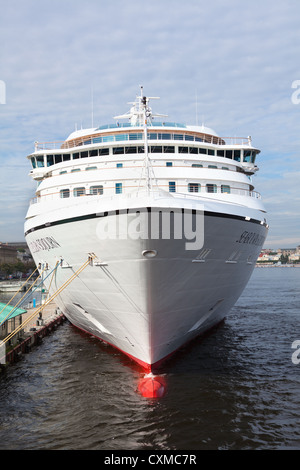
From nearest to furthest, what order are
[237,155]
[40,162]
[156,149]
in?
[156,149], [237,155], [40,162]

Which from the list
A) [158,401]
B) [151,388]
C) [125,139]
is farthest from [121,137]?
[158,401]

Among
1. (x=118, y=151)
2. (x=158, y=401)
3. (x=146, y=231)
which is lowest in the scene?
(x=158, y=401)

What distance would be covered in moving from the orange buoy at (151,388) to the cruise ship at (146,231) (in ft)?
1.41

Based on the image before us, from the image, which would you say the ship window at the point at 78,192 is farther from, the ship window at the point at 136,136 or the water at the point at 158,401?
the water at the point at 158,401

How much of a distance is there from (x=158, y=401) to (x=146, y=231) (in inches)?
224

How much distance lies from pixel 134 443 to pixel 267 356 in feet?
32.0

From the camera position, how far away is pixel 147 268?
1135 centimetres

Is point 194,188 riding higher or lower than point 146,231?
higher

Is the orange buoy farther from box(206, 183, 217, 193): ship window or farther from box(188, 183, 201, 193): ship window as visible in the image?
box(206, 183, 217, 193): ship window

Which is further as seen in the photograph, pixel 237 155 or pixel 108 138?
pixel 237 155

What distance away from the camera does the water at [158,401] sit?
10.4 metres

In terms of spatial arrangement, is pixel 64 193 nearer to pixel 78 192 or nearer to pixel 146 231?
pixel 78 192

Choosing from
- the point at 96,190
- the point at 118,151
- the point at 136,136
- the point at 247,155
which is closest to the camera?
the point at 96,190
